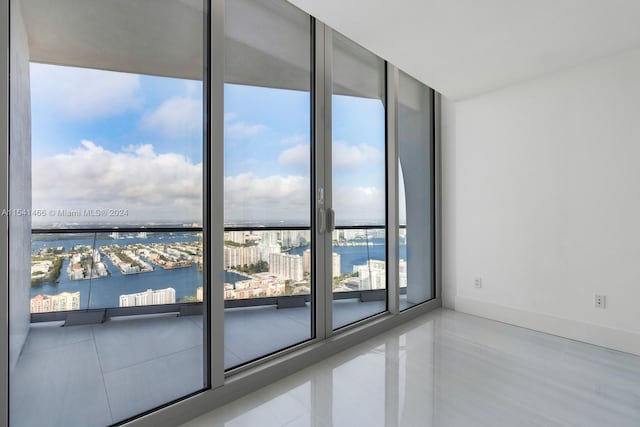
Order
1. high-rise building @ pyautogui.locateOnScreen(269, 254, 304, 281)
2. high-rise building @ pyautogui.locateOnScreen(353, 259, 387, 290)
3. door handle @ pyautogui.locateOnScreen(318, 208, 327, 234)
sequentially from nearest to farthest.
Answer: high-rise building @ pyautogui.locateOnScreen(269, 254, 304, 281) → door handle @ pyautogui.locateOnScreen(318, 208, 327, 234) → high-rise building @ pyautogui.locateOnScreen(353, 259, 387, 290)

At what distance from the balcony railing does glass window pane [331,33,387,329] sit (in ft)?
1.01

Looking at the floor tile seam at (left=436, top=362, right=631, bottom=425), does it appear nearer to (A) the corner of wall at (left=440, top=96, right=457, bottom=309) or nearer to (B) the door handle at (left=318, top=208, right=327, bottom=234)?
(B) the door handle at (left=318, top=208, right=327, bottom=234)

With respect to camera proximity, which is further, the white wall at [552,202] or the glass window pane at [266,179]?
the white wall at [552,202]

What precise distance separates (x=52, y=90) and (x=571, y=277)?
12.9 feet

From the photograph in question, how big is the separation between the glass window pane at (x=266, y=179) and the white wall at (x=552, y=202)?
2.10m

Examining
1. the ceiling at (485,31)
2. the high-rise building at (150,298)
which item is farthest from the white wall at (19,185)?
the ceiling at (485,31)

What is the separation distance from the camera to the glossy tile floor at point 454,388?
5.76ft

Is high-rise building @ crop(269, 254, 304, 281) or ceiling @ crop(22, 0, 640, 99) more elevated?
ceiling @ crop(22, 0, 640, 99)

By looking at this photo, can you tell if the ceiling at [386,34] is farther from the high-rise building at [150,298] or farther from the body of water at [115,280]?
the high-rise building at [150,298]

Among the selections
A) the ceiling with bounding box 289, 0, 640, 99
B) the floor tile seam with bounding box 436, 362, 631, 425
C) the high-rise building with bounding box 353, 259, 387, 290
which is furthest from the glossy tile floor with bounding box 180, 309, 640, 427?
the ceiling with bounding box 289, 0, 640, 99

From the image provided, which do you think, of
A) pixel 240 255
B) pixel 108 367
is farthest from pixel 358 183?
pixel 108 367

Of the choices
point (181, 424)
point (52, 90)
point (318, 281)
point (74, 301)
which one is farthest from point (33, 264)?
point (318, 281)

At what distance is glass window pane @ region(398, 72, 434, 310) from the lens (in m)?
3.46

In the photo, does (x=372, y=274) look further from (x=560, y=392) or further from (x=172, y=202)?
(x=172, y=202)
